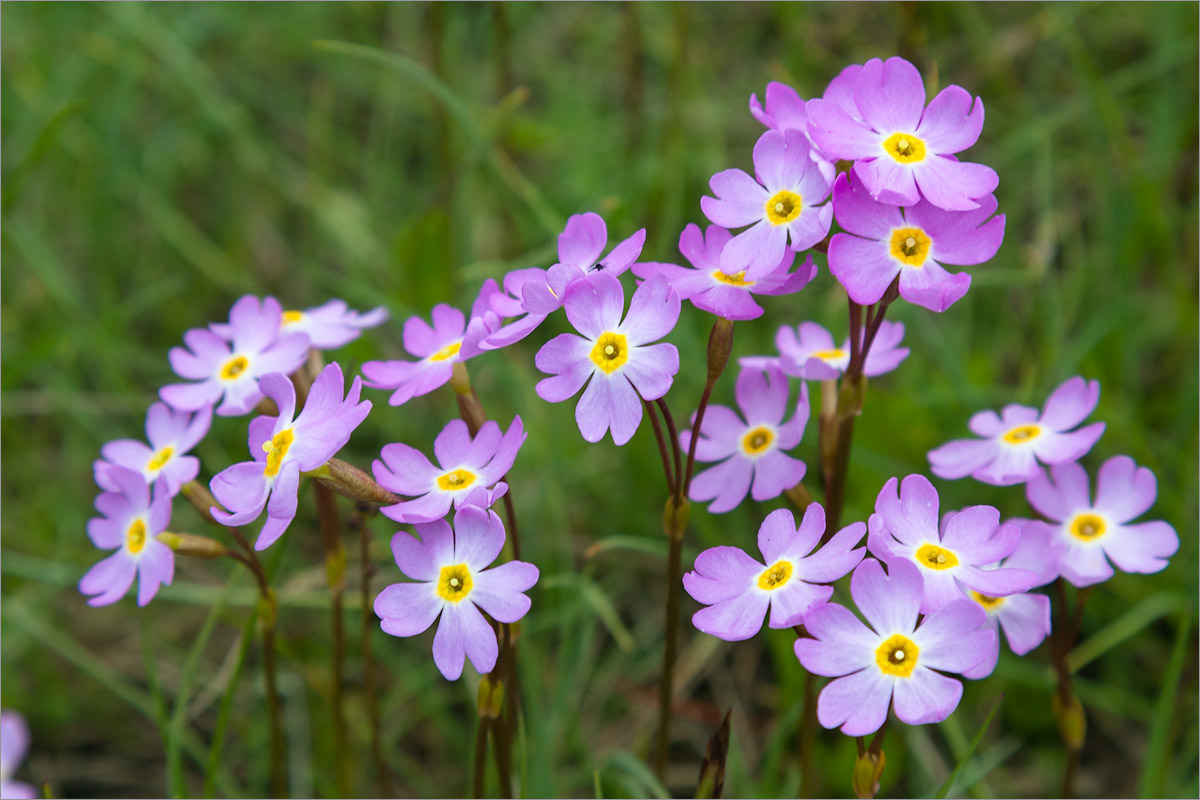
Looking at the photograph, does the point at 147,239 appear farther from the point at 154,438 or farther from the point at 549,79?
the point at 154,438

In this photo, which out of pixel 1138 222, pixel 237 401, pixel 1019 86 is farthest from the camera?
pixel 1019 86

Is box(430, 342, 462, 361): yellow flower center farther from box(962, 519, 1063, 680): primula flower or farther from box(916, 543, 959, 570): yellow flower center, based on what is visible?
box(962, 519, 1063, 680): primula flower

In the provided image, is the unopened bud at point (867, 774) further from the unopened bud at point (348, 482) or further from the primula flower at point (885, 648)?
the unopened bud at point (348, 482)

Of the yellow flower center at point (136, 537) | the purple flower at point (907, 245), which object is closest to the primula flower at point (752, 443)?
the purple flower at point (907, 245)

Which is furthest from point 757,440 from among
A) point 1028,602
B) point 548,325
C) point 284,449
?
point 548,325

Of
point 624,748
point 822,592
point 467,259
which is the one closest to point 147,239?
point 467,259

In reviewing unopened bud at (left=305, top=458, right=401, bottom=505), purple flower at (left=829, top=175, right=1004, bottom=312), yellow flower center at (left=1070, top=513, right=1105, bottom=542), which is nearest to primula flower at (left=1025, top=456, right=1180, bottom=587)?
yellow flower center at (left=1070, top=513, right=1105, bottom=542)
